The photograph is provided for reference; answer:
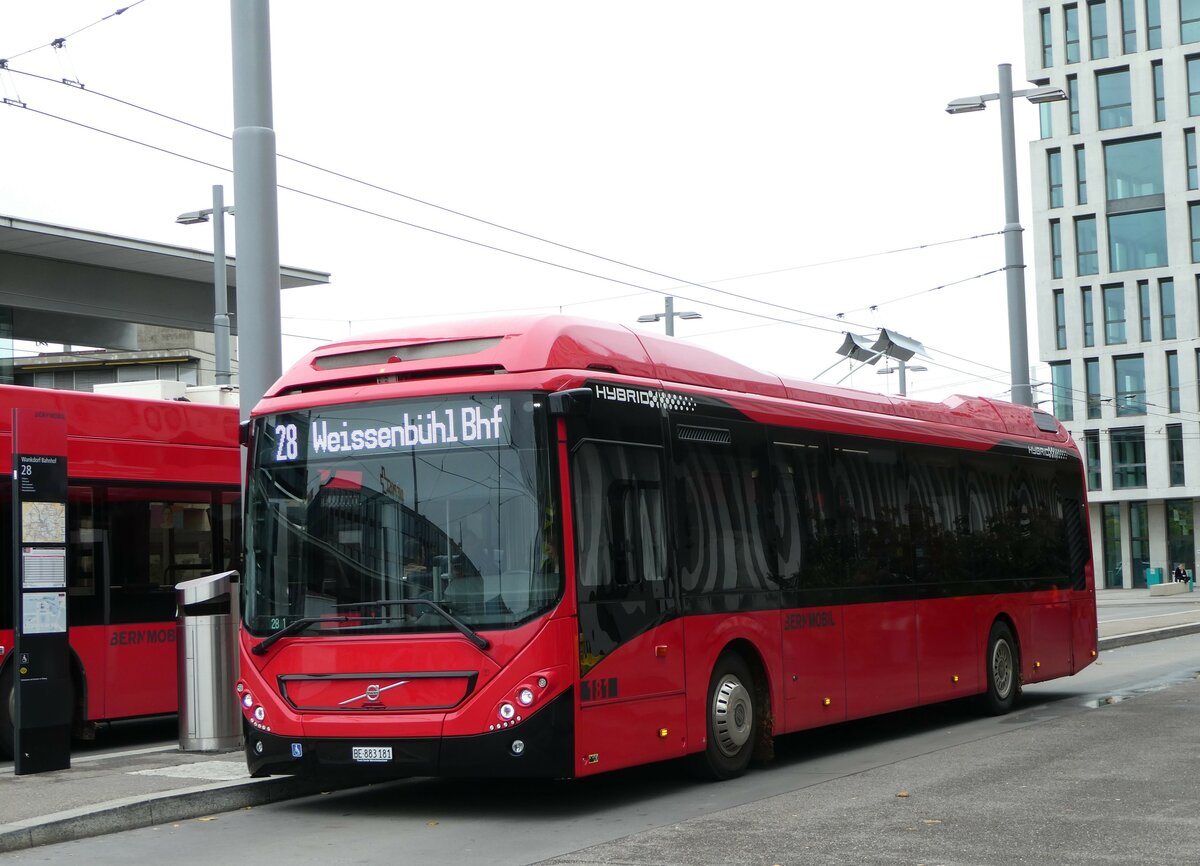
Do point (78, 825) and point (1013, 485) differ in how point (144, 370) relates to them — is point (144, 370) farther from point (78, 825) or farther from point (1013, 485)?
point (78, 825)

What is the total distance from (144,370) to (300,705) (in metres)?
45.4

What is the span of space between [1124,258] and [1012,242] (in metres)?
46.7

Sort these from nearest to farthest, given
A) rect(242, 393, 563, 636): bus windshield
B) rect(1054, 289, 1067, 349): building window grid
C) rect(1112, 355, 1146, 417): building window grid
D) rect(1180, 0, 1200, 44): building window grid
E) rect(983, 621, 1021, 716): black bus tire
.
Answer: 1. rect(242, 393, 563, 636): bus windshield
2. rect(983, 621, 1021, 716): black bus tire
3. rect(1180, 0, 1200, 44): building window grid
4. rect(1112, 355, 1146, 417): building window grid
5. rect(1054, 289, 1067, 349): building window grid

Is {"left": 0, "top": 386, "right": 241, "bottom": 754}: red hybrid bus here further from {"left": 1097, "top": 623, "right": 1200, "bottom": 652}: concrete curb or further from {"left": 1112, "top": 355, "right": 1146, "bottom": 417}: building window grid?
{"left": 1112, "top": 355, "right": 1146, "bottom": 417}: building window grid

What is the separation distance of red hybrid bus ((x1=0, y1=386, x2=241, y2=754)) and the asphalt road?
11.6ft

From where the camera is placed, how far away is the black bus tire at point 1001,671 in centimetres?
1614

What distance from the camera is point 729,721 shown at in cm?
1132

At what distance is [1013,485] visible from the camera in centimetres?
1712

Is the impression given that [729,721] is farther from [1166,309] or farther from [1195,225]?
[1195,225]

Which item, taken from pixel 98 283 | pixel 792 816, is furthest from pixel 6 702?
pixel 98 283

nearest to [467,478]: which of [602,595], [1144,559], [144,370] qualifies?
[602,595]

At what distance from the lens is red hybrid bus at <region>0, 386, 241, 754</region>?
44.4ft

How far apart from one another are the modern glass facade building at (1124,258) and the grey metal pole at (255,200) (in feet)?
192

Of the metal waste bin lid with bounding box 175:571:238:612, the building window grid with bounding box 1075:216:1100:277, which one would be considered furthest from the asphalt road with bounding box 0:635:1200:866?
the building window grid with bounding box 1075:216:1100:277
